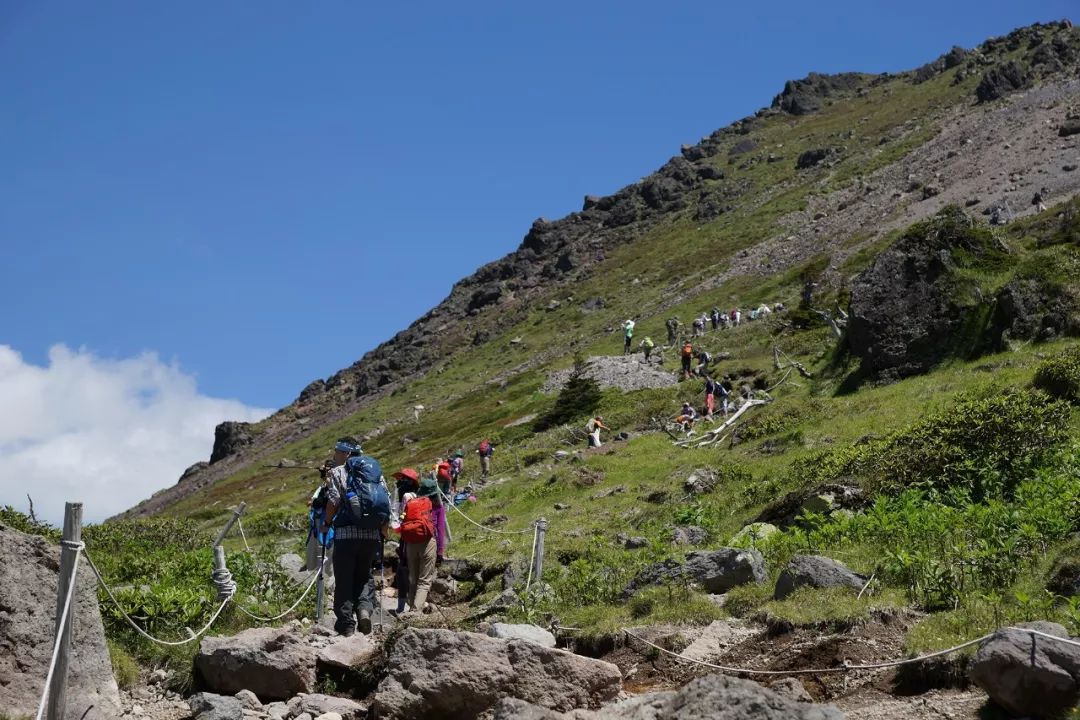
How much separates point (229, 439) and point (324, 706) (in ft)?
358

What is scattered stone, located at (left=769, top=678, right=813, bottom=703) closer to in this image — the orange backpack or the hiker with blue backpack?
the hiker with blue backpack

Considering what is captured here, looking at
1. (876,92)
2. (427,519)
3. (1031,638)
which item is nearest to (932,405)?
(427,519)

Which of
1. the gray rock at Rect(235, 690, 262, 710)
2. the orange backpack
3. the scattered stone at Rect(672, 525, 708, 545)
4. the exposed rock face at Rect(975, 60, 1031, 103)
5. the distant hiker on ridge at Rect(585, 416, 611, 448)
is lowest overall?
the scattered stone at Rect(672, 525, 708, 545)

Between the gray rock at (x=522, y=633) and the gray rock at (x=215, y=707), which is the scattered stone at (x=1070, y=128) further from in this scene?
the gray rock at (x=215, y=707)

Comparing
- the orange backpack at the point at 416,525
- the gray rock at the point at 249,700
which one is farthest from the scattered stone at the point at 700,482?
the gray rock at the point at 249,700

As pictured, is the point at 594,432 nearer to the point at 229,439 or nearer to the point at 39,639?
the point at 39,639

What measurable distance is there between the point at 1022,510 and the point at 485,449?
21667 mm

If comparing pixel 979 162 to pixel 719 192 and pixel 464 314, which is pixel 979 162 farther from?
pixel 464 314

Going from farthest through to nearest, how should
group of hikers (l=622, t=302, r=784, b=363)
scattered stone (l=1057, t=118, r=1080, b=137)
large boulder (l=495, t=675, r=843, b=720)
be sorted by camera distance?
scattered stone (l=1057, t=118, r=1080, b=137) → group of hikers (l=622, t=302, r=784, b=363) → large boulder (l=495, t=675, r=843, b=720)

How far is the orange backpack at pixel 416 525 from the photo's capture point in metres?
12.7

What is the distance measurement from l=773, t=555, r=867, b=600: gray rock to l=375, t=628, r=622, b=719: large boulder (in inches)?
126

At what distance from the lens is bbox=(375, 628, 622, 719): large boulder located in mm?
7207

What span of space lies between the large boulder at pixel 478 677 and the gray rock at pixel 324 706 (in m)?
0.51

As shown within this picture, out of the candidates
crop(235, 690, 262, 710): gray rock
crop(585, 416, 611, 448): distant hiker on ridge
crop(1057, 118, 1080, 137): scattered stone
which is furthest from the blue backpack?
crop(1057, 118, 1080, 137): scattered stone
